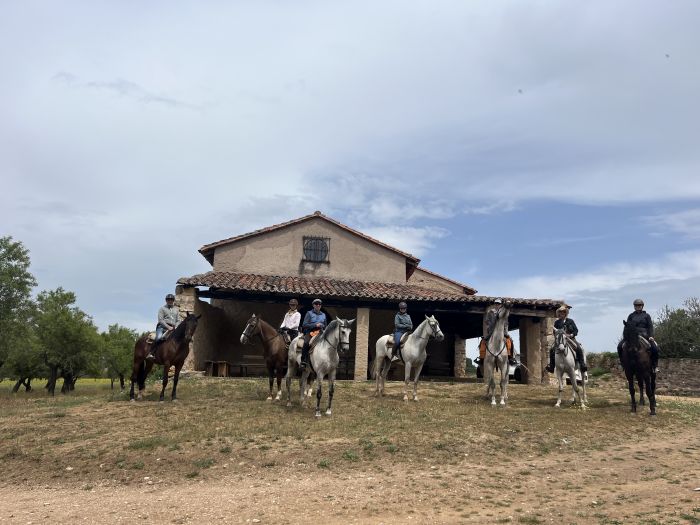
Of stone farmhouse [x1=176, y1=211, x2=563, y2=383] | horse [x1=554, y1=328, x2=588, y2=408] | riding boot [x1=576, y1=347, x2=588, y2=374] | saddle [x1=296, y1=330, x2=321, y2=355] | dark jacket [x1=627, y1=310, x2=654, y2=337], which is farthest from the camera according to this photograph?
stone farmhouse [x1=176, y1=211, x2=563, y2=383]

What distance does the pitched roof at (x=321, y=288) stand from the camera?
18.8 m

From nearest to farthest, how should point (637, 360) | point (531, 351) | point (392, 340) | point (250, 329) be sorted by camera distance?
1. point (250, 329)
2. point (637, 360)
3. point (392, 340)
4. point (531, 351)

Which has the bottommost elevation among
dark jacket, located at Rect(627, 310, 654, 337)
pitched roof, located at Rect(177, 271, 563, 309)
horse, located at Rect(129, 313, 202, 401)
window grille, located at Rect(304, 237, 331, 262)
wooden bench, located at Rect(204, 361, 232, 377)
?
wooden bench, located at Rect(204, 361, 232, 377)

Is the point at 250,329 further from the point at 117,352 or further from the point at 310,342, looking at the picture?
the point at 117,352

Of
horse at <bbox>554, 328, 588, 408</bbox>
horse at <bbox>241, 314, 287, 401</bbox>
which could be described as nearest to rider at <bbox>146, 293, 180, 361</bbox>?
horse at <bbox>241, 314, 287, 401</bbox>

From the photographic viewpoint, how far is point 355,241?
78.7 feet

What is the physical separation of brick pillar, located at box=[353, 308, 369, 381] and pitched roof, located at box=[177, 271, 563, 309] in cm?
75

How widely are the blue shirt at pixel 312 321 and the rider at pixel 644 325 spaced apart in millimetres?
7662

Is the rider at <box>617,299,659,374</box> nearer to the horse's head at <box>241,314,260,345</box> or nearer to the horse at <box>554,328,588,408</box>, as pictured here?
the horse at <box>554,328,588,408</box>

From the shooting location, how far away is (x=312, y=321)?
40.5 ft

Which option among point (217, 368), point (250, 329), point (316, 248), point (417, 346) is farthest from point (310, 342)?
point (316, 248)

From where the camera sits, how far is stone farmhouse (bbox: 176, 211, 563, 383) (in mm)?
19188

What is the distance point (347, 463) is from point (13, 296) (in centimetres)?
2721

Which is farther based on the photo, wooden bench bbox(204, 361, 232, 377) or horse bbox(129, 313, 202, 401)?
wooden bench bbox(204, 361, 232, 377)
